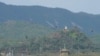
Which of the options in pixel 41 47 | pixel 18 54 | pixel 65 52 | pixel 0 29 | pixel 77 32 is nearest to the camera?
pixel 65 52

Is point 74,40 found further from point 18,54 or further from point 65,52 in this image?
point 65,52

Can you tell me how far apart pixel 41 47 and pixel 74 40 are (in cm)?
587

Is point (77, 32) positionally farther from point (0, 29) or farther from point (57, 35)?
point (0, 29)

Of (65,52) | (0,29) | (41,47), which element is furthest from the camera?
(0,29)

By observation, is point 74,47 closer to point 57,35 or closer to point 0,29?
point 57,35

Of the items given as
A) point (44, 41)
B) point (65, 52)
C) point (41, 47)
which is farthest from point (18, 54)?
point (65, 52)

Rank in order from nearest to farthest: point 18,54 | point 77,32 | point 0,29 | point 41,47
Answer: point 18,54
point 41,47
point 77,32
point 0,29

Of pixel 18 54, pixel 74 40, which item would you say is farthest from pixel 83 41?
pixel 18 54

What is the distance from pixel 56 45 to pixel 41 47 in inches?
104

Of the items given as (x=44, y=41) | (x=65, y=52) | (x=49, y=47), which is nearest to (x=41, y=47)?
(x=49, y=47)

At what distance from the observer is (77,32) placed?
83188mm

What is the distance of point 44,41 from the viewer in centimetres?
8375

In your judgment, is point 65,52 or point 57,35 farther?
point 57,35

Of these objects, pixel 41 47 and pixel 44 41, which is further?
pixel 44 41
